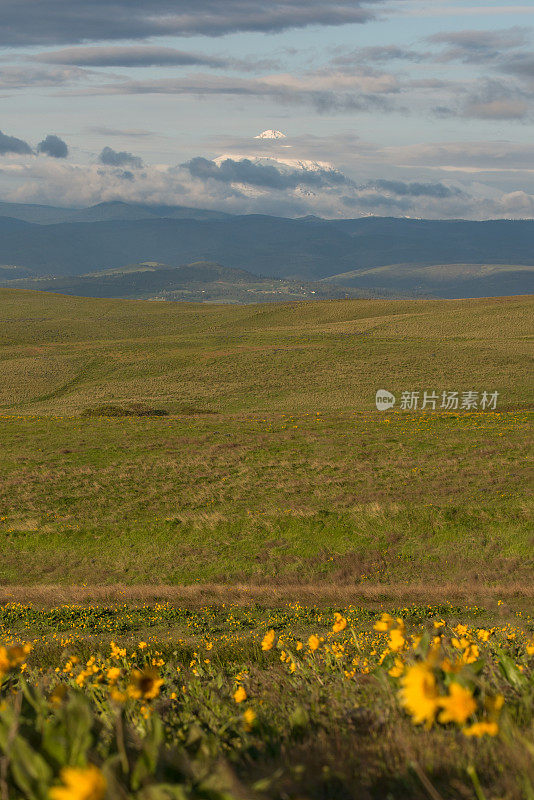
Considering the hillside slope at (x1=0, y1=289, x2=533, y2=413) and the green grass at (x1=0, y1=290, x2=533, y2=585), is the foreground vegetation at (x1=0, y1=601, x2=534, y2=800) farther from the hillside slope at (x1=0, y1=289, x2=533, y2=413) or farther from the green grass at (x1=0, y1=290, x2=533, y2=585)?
the hillside slope at (x1=0, y1=289, x2=533, y2=413)

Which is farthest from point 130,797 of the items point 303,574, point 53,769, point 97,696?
point 303,574

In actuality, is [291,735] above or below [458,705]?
below

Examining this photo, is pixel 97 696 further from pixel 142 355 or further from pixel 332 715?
pixel 142 355

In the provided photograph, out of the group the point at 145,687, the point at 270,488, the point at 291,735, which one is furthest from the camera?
the point at 270,488

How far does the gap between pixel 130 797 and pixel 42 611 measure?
16.8 meters

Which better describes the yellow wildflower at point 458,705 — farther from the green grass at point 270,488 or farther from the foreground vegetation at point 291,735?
the green grass at point 270,488

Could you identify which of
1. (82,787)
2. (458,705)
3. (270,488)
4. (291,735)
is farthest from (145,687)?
(270,488)

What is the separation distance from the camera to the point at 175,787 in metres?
2.52

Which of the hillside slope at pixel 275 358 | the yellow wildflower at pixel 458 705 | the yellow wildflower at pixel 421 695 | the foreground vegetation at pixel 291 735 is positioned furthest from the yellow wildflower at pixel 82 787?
the hillside slope at pixel 275 358

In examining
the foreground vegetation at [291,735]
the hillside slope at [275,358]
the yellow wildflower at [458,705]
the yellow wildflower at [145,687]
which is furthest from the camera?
the hillside slope at [275,358]

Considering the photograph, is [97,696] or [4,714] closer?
[4,714]

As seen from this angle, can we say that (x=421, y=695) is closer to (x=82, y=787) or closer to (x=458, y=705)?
(x=458, y=705)

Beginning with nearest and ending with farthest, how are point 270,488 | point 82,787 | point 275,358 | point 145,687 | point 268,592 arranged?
point 82,787, point 145,687, point 268,592, point 270,488, point 275,358

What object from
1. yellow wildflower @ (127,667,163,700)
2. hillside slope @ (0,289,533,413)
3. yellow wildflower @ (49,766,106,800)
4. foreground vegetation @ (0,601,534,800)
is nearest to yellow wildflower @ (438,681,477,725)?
foreground vegetation @ (0,601,534,800)
